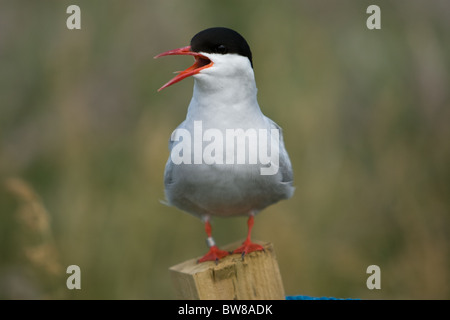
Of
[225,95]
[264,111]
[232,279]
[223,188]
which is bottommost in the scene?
[232,279]

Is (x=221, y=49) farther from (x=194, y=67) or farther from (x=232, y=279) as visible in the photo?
(x=232, y=279)

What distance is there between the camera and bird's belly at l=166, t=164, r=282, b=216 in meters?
2.33

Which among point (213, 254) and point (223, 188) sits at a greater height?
point (223, 188)

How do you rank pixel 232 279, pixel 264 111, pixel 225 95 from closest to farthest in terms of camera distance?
pixel 232 279 < pixel 225 95 < pixel 264 111

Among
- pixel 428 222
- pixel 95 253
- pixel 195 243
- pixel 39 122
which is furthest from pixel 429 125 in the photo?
pixel 39 122

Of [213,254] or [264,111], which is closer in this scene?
[213,254]

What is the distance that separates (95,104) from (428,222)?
89.4 inches

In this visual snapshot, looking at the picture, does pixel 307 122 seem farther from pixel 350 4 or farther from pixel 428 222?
pixel 350 4

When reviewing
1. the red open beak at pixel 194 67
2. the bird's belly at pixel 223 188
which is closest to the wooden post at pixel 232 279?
the bird's belly at pixel 223 188

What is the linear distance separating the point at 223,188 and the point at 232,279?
338 mm

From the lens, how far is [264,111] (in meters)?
3.91

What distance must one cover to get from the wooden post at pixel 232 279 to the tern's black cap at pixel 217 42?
76cm

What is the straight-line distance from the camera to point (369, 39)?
4.10m

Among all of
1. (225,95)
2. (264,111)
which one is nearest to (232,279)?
(225,95)
